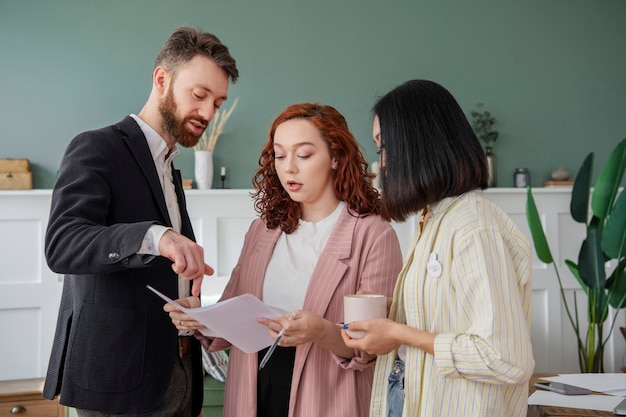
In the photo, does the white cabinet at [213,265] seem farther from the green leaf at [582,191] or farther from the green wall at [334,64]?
the green leaf at [582,191]

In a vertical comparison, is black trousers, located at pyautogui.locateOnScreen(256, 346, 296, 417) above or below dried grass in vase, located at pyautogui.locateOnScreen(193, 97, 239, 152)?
below

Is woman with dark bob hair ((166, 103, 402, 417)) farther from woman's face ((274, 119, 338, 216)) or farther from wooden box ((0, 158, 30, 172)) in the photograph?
wooden box ((0, 158, 30, 172))

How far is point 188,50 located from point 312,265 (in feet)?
2.39

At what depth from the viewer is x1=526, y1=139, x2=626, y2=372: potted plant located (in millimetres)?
3977

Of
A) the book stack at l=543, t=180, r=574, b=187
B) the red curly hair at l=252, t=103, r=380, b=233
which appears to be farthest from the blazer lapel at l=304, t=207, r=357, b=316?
the book stack at l=543, t=180, r=574, b=187

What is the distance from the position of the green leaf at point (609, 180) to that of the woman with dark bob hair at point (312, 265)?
2.54 meters

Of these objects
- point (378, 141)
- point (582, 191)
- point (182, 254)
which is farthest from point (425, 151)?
point (582, 191)

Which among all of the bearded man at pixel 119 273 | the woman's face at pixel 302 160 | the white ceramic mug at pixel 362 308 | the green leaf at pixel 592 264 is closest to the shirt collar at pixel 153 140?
the bearded man at pixel 119 273

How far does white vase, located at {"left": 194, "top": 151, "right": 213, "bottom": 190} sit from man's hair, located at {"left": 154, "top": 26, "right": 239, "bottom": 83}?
2.38 metres

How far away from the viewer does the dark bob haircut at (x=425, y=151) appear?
1.37m

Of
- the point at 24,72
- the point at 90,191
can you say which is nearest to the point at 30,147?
the point at 24,72

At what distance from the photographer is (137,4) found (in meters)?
4.42

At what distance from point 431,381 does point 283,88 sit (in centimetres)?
350

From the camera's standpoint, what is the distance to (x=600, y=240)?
407 centimetres
